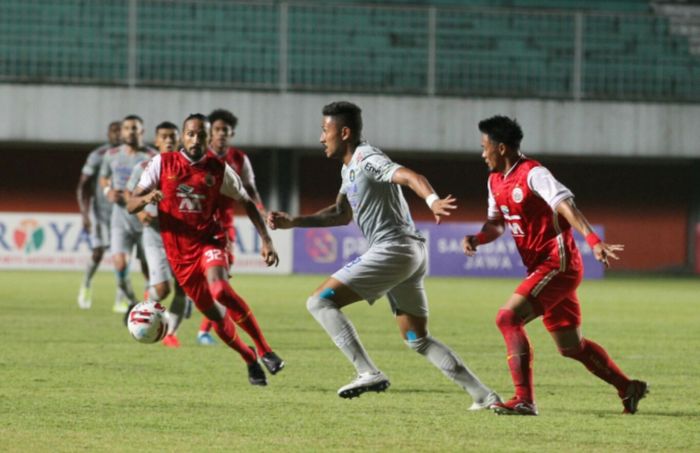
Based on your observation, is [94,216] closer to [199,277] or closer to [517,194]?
[199,277]

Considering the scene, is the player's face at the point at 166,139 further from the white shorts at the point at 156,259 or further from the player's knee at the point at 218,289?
the player's knee at the point at 218,289

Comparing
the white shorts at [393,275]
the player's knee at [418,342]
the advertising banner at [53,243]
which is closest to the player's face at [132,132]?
the white shorts at [393,275]

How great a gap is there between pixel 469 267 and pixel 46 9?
1177cm

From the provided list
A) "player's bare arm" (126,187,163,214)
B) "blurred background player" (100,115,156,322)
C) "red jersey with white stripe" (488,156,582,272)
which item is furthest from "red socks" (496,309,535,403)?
"blurred background player" (100,115,156,322)

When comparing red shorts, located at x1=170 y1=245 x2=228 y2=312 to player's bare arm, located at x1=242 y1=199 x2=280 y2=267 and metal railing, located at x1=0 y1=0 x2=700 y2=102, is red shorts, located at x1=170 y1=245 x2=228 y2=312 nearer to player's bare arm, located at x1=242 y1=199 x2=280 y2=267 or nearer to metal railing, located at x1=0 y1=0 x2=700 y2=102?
player's bare arm, located at x1=242 y1=199 x2=280 y2=267

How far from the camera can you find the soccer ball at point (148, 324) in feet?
33.1

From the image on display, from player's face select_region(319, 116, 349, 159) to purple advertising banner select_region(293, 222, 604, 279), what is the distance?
66.1ft

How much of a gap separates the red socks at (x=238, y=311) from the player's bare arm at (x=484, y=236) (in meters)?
2.01

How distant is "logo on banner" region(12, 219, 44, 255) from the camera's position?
28.0 metres

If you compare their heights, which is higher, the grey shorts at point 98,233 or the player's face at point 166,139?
the player's face at point 166,139

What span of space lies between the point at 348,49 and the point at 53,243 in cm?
896

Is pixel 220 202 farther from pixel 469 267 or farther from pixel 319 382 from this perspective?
pixel 469 267

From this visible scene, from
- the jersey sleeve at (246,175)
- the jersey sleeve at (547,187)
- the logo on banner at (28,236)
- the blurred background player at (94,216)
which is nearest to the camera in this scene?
the jersey sleeve at (547,187)

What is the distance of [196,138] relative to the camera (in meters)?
9.88
